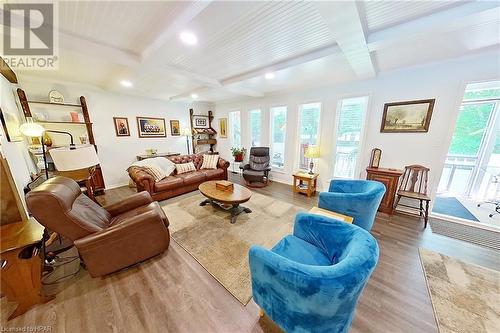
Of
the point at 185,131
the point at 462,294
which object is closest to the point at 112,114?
the point at 185,131

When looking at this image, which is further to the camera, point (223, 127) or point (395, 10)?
point (223, 127)

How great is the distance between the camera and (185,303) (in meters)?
1.42

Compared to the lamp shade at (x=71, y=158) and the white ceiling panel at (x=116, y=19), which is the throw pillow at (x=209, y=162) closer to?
the lamp shade at (x=71, y=158)

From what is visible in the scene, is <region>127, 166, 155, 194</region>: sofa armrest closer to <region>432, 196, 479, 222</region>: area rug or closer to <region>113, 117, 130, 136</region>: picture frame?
<region>113, 117, 130, 136</region>: picture frame

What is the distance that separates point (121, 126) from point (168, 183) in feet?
7.43

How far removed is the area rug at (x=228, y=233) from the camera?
1.70m

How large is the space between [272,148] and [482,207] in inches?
173

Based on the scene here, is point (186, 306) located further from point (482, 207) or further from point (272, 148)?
point (482, 207)

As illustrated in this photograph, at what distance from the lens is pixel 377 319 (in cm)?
129

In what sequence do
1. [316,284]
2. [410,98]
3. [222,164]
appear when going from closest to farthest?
[316,284]
[410,98]
[222,164]

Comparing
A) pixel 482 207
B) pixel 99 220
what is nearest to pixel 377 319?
pixel 99 220

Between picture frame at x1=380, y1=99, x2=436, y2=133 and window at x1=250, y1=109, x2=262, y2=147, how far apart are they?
118 inches

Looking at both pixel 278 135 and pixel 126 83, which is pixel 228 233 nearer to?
pixel 278 135

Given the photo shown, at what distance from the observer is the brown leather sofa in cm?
321
